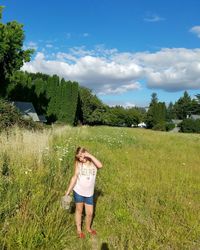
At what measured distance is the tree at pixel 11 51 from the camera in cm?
4050

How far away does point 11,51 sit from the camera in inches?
1663

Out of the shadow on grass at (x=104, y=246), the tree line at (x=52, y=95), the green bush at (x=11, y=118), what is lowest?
the shadow on grass at (x=104, y=246)

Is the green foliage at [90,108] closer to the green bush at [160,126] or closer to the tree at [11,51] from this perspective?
the green bush at [160,126]

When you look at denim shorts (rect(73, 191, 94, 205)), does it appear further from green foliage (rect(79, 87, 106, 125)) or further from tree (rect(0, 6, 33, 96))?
green foliage (rect(79, 87, 106, 125))

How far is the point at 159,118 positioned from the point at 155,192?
93.7 m

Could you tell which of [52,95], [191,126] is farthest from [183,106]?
[52,95]

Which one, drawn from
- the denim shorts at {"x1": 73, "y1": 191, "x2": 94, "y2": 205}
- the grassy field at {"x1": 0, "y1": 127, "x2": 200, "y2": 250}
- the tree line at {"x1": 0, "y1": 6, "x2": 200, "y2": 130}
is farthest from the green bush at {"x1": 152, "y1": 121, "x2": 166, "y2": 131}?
the denim shorts at {"x1": 73, "y1": 191, "x2": 94, "y2": 205}

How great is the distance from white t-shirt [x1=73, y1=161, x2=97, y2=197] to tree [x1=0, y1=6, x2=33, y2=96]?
34996 millimetres

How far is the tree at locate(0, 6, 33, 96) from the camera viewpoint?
40.5 m

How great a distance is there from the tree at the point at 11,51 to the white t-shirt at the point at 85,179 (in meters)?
35.0

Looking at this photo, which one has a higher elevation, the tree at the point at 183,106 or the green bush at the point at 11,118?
the tree at the point at 183,106

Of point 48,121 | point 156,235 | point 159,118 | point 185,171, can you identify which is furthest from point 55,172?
point 159,118

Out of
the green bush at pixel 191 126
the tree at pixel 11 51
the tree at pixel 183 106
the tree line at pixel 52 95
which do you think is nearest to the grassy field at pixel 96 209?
the tree at pixel 11 51

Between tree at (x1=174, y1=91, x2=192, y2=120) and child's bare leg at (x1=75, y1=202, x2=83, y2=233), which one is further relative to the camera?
tree at (x1=174, y1=91, x2=192, y2=120)
